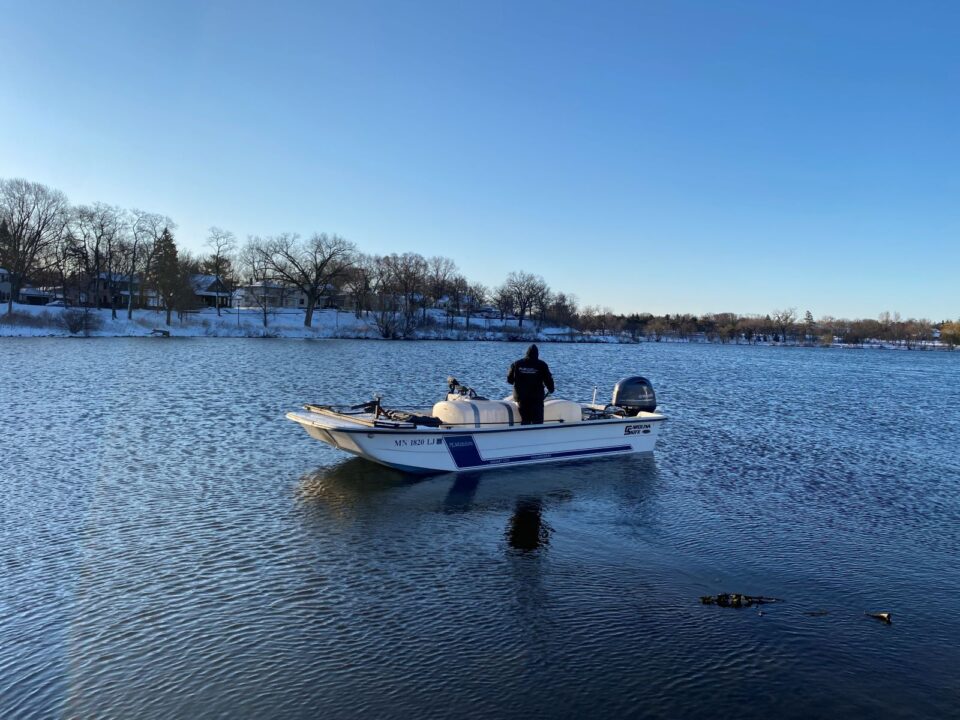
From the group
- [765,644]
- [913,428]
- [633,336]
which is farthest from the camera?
[633,336]

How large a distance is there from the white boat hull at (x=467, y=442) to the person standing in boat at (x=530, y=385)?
0.36 m

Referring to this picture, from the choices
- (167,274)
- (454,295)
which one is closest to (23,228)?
(167,274)

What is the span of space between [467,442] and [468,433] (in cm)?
22

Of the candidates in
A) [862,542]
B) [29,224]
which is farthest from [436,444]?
[29,224]

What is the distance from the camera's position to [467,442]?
15.0m

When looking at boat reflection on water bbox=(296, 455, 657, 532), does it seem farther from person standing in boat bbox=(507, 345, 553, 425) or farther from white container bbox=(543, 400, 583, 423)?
person standing in boat bbox=(507, 345, 553, 425)

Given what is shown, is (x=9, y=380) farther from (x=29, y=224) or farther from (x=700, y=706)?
(x=29, y=224)

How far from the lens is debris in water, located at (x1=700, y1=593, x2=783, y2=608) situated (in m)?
8.67

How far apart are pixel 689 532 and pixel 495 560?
12.4 feet

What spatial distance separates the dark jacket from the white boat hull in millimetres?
724

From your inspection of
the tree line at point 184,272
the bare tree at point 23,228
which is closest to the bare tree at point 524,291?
the tree line at point 184,272

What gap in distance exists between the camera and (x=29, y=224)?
286ft

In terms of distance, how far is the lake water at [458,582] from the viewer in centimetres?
650

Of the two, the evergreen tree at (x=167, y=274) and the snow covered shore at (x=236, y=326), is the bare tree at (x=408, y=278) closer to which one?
the snow covered shore at (x=236, y=326)
